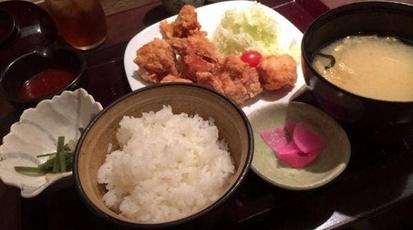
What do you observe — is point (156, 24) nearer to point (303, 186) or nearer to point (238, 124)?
point (238, 124)

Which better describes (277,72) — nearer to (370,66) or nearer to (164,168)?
(370,66)

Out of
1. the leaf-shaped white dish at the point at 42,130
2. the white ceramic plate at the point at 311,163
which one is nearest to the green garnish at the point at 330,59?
the white ceramic plate at the point at 311,163

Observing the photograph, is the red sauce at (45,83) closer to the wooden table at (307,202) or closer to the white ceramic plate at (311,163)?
the wooden table at (307,202)

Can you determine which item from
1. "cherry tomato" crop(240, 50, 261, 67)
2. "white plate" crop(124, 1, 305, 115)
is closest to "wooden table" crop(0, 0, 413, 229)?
"white plate" crop(124, 1, 305, 115)

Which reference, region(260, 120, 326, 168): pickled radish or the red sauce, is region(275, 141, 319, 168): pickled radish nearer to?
region(260, 120, 326, 168): pickled radish

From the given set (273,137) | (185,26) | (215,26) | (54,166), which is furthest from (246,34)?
(54,166)

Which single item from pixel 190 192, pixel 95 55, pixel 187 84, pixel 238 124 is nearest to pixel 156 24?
pixel 95 55
